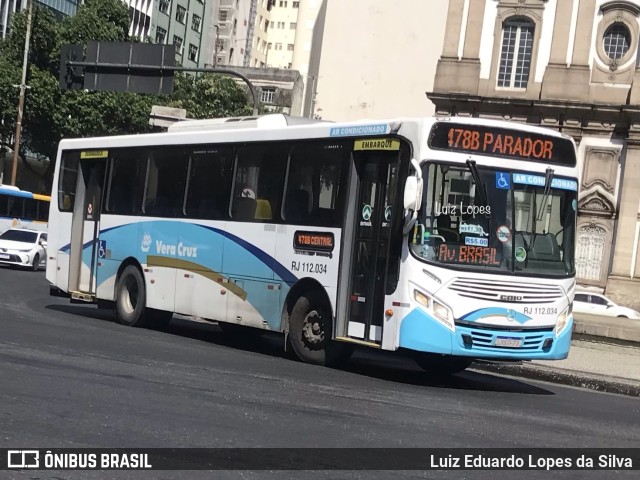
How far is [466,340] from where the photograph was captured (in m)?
14.6

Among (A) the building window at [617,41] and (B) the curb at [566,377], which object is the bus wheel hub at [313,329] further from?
(A) the building window at [617,41]

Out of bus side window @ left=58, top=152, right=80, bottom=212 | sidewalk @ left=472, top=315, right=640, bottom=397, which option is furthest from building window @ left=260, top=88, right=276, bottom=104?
bus side window @ left=58, top=152, right=80, bottom=212

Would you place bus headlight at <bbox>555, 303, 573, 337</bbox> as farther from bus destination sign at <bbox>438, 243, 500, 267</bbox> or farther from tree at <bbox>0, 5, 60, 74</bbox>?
tree at <bbox>0, 5, 60, 74</bbox>

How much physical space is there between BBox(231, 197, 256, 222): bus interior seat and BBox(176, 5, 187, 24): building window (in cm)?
8244

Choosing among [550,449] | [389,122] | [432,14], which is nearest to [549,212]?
[389,122]

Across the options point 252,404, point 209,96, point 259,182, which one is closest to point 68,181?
point 259,182

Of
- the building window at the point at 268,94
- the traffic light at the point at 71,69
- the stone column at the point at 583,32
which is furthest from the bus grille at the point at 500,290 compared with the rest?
the building window at the point at 268,94

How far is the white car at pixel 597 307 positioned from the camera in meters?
38.1

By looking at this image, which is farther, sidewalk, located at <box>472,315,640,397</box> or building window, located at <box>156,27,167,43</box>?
building window, located at <box>156,27,167,43</box>

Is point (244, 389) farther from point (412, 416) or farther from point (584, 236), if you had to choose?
point (584, 236)

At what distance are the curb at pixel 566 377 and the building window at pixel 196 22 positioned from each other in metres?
84.8

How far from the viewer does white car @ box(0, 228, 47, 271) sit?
1682 inches

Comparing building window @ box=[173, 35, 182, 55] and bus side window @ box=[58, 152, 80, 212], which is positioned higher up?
building window @ box=[173, 35, 182, 55]

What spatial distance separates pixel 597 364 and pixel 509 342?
232 inches
